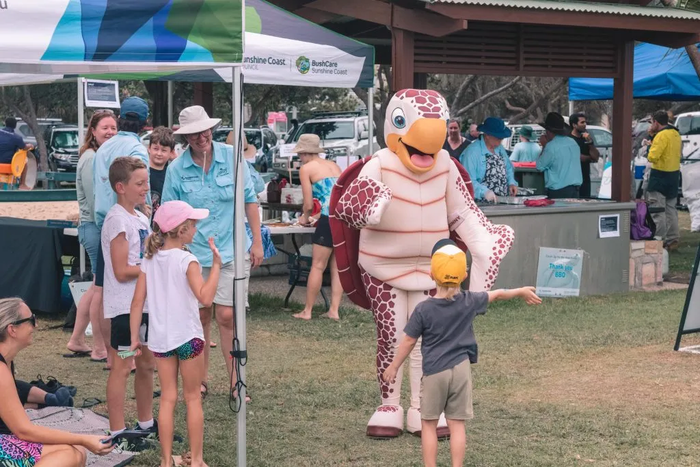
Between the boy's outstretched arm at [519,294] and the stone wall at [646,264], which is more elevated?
the boy's outstretched arm at [519,294]

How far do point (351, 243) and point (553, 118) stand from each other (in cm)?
671

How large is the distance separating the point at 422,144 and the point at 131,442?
238cm

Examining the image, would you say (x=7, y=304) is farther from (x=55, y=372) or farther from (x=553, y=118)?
(x=553, y=118)

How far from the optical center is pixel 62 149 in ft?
109

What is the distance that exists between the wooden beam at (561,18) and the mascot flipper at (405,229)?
155 inches

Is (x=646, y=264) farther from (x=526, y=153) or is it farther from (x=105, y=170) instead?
(x=526, y=153)

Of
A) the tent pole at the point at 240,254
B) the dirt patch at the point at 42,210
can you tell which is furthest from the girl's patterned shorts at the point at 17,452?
the dirt patch at the point at 42,210

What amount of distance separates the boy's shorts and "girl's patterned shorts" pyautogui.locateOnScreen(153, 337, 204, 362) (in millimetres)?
1183

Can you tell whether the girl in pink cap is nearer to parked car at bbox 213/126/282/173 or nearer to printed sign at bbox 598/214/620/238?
printed sign at bbox 598/214/620/238

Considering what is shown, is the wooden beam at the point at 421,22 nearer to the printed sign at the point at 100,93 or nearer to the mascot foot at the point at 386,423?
the printed sign at the point at 100,93

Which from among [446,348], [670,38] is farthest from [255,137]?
[446,348]

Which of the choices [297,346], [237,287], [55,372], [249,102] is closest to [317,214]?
[297,346]

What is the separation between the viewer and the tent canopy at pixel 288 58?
30.1ft

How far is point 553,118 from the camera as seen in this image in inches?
482
